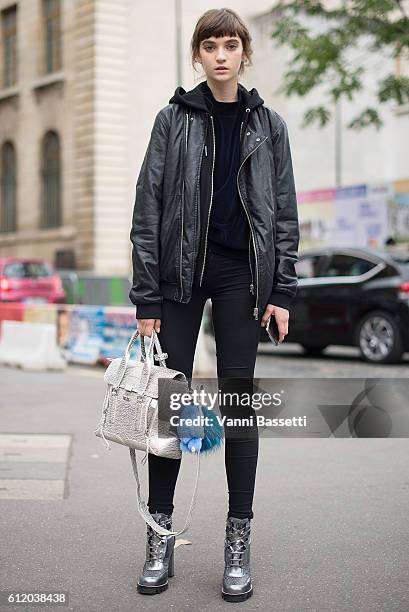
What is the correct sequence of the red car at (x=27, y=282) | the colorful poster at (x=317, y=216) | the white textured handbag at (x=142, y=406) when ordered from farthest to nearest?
the colorful poster at (x=317, y=216), the red car at (x=27, y=282), the white textured handbag at (x=142, y=406)

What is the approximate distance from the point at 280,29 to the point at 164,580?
48.0 ft

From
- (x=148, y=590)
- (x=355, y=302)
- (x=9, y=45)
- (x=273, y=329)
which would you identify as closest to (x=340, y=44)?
(x=355, y=302)

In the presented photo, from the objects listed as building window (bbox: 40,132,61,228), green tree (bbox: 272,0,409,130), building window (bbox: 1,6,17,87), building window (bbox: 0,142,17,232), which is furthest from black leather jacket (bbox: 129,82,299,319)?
building window (bbox: 1,6,17,87)

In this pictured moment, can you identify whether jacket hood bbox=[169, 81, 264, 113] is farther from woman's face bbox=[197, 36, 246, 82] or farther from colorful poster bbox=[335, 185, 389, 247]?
colorful poster bbox=[335, 185, 389, 247]

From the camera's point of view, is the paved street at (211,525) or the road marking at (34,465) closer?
the paved street at (211,525)

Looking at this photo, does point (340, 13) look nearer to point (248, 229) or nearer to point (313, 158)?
point (248, 229)

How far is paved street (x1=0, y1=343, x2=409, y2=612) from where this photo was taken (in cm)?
359

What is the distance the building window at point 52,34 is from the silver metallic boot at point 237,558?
1128 inches

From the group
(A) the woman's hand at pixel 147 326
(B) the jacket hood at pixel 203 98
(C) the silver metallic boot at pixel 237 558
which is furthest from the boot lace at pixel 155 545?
(B) the jacket hood at pixel 203 98

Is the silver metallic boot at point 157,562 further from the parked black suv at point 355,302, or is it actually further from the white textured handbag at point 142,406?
the parked black suv at point 355,302

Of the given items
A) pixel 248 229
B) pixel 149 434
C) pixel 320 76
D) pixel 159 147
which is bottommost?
pixel 149 434

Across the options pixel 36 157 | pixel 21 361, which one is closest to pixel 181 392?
pixel 21 361

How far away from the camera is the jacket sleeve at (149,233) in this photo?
3520mm

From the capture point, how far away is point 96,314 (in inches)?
482
